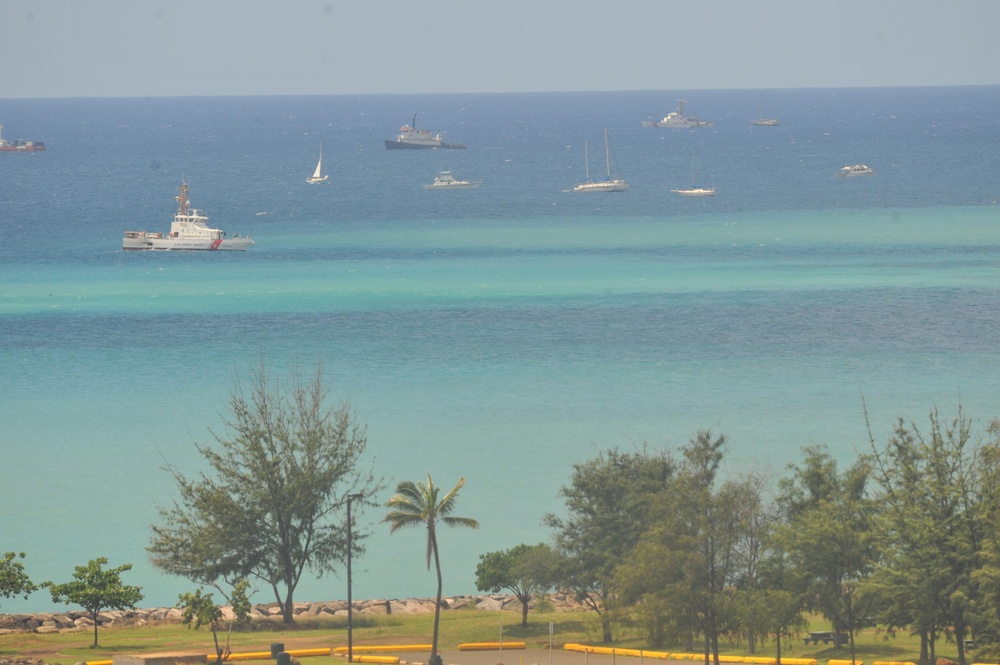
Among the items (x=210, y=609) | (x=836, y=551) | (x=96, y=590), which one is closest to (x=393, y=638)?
(x=210, y=609)

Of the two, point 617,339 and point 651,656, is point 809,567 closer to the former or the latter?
point 651,656

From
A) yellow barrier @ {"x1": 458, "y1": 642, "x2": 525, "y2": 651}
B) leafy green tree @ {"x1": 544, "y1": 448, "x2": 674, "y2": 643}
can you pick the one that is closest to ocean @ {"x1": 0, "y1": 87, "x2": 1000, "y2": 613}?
leafy green tree @ {"x1": 544, "y1": 448, "x2": 674, "y2": 643}

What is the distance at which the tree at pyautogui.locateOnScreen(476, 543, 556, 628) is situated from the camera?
47406 millimetres

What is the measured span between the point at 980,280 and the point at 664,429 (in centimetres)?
4702

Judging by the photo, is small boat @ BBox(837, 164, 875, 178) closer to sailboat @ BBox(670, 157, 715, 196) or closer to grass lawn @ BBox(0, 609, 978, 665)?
sailboat @ BBox(670, 157, 715, 196)

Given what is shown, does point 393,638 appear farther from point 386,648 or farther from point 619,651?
point 619,651

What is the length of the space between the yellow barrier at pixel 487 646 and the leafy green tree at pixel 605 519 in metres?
2.57

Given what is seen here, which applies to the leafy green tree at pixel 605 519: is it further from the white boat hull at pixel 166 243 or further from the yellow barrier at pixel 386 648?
the white boat hull at pixel 166 243

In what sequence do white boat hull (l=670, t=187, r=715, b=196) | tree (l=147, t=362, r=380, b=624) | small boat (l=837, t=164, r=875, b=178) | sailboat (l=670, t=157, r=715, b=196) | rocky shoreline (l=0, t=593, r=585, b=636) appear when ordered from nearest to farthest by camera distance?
tree (l=147, t=362, r=380, b=624) < rocky shoreline (l=0, t=593, r=585, b=636) < white boat hull (l=670, t=187, r=715, b=196) < sailboat (l=670, t=157, r=715, b=196) < small boat (l=837, t=164, r=875, b=178)

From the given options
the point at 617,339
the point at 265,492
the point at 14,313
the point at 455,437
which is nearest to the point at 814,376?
the point at 617,339

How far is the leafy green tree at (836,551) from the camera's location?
4078cm

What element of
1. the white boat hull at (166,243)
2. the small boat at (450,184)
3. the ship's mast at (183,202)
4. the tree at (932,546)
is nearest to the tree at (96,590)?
the tree at (932,546)

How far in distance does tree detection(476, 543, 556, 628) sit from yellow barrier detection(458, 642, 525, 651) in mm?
2986

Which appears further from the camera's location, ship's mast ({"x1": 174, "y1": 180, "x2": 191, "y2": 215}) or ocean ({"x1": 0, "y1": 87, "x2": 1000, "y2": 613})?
ship's mast ({"x1": 174, "y1": 180, "x2": 191, "y2": 215})
